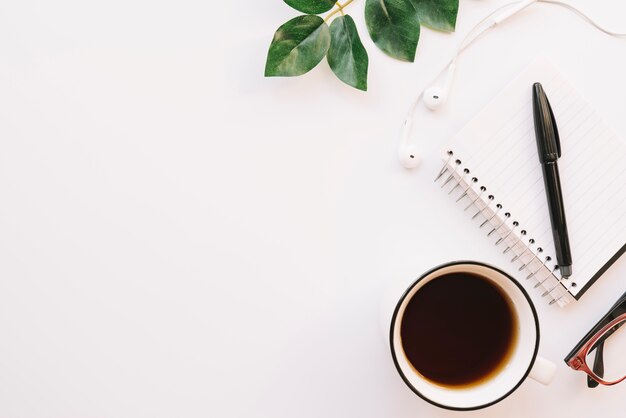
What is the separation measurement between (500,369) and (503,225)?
17 centimetres

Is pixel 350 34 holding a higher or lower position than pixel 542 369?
higher

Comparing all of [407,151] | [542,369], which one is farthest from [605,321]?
[407,151]

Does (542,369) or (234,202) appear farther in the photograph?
(234,202)

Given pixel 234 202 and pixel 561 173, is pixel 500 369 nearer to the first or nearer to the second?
pixel 561 173

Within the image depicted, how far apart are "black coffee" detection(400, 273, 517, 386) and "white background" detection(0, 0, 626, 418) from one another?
3.1 inches

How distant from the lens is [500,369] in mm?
702

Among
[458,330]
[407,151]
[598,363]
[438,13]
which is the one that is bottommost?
[598,363]

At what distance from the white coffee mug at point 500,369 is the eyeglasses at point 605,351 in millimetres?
96

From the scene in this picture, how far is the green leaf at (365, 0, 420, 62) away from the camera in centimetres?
76

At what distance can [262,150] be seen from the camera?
0.78m

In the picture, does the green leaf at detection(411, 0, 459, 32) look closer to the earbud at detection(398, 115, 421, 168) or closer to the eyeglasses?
the earbud at detection(398, 115, 421, 168)

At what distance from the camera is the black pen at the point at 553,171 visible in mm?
737

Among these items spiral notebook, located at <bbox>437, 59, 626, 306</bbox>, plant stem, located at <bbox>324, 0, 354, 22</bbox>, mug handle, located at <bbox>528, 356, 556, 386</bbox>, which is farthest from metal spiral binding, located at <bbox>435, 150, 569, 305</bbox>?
plant stem, located at <bbox>324, 0, 354, 22</bbox>

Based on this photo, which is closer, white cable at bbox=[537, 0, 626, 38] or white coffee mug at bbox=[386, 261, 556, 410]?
white coffee mug at bbox=[386, 261, 556, 410]
